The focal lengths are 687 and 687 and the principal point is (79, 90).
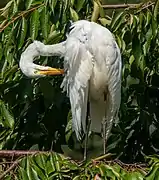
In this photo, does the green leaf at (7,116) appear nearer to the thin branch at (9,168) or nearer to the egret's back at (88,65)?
the egret's back at (88,65)

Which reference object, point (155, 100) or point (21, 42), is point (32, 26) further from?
point (155, 100)

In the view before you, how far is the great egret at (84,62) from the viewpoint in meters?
2.65

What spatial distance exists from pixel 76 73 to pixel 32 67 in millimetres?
211

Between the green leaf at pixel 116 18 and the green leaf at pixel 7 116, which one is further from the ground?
the green leaf at pixel 116 18

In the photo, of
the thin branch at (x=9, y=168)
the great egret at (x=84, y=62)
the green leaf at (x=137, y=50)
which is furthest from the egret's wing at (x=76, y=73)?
the thin branch at (x=9, y=168)

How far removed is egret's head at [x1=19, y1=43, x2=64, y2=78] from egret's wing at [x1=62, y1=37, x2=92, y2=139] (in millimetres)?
71

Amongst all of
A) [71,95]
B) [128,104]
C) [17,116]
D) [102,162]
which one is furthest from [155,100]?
[102,162]

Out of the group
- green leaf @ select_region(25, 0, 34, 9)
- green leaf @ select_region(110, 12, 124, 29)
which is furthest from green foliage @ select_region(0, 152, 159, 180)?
green leaf @ select_region(25, 0, 34, 9)

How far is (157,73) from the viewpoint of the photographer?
104 inches

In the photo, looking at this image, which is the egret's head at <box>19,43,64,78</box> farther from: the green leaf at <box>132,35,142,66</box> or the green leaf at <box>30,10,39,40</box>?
the green leaf at <box>132,35,142,66</box>

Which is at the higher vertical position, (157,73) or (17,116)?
(157,73)

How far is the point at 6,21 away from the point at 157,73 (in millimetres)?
612

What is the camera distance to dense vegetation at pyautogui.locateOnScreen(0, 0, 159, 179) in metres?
2.51

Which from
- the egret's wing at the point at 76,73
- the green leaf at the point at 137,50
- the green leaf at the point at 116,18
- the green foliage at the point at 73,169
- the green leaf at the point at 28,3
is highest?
the green leaf at the point at 28,3
